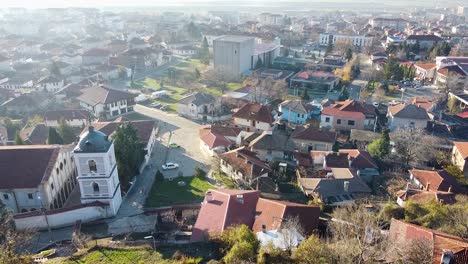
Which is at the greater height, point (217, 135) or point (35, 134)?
point (217, 135)

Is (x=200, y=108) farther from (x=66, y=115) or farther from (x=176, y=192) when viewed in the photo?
(x=176, y=192)

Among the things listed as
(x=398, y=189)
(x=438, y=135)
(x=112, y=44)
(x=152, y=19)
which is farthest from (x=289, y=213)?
(x=152, y=19)

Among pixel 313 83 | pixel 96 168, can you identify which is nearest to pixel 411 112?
pixel 313 83

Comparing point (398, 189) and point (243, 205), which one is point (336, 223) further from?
point (398, 189)

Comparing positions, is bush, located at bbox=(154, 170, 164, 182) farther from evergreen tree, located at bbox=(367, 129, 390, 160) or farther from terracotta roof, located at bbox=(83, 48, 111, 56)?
terracotta roof, located at bbox=(83, 48, 111, 56)

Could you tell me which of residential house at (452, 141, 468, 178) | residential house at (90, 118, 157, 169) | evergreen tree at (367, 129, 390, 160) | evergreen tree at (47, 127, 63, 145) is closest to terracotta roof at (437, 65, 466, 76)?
residential house at (452, 141, 468, 178)

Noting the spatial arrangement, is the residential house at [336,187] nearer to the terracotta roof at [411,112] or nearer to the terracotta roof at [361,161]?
the terracotta roof at [361,161]
